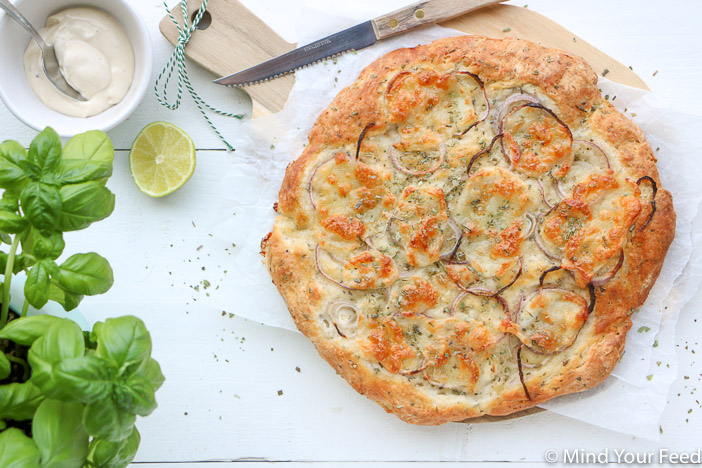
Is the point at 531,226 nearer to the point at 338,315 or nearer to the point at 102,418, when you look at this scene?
the point at 338,315

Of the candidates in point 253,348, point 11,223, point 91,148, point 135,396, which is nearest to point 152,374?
point 135,396

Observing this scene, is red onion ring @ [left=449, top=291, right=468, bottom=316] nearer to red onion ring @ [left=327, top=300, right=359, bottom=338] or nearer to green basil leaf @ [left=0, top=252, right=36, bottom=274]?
red onion ring @ [left=327, top=300, right=359, bottom=338]

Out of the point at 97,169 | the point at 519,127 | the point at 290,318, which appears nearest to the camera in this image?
the point at 97,169

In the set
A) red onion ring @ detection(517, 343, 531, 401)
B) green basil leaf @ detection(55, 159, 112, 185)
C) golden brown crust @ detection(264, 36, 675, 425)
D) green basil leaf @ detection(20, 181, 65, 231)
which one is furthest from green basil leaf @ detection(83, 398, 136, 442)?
red onion ring @ detection(517, 343, 531, 401)

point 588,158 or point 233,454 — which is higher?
point 588,158

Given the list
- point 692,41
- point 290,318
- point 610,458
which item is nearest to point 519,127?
point 692,41

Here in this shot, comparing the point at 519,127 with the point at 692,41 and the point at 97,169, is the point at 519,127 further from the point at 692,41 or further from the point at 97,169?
the point at 97,169

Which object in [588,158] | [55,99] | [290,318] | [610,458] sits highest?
[55,99]
